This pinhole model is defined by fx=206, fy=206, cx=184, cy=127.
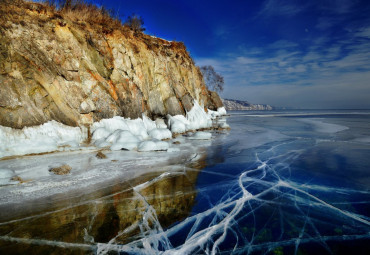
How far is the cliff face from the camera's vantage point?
8789mm

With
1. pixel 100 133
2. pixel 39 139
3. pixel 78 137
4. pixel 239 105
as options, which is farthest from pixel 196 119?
pixel 239 105

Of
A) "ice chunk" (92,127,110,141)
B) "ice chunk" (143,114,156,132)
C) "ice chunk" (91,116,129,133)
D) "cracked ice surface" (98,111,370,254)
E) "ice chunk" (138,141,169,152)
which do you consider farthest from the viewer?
"ice chunk" (143,114,156,132)

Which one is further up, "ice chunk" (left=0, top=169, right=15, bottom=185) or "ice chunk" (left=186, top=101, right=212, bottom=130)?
"ice chunk" (left=186, top=101, right=212, bottom=130)

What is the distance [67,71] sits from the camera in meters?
10.6

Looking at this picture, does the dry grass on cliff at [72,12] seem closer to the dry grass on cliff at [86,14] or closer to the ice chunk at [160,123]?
the dry grass on cliff at [86,14]

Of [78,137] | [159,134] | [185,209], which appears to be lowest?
[185,209]

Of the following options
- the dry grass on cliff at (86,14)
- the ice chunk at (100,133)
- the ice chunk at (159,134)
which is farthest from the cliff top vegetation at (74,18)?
the ice chunk at (159,134)

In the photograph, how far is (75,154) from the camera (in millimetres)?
8570

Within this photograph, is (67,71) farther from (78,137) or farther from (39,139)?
(39,139)

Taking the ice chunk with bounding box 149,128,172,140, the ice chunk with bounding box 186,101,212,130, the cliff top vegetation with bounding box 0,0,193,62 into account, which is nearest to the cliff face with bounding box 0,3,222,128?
the cliff top vegetation with bounding box 0,0,193,62

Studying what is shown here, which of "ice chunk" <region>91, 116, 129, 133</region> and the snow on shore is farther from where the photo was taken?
"ice chunk" <region>91, 116, 129, 133</region>

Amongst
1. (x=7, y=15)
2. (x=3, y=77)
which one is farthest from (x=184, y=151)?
(x=7, y=15)

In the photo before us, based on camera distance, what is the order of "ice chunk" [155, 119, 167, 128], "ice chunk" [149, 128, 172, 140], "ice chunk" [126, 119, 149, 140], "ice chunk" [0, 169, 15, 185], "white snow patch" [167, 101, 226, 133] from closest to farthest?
1. "ice chunk" [0, 169, 15, 185]
2. "ice chunk" [126, 119, 149, 140]
3. "ice chunk" [149, 128, 172, 140]
4. "ice chunk" [155, 119, 167, 128]
5. "white snow patch" [167, 101, 226, 133]

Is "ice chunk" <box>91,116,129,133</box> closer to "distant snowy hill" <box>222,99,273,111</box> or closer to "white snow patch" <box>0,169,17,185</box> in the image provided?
"white snow patch" <box>0,169,17,185</box>
